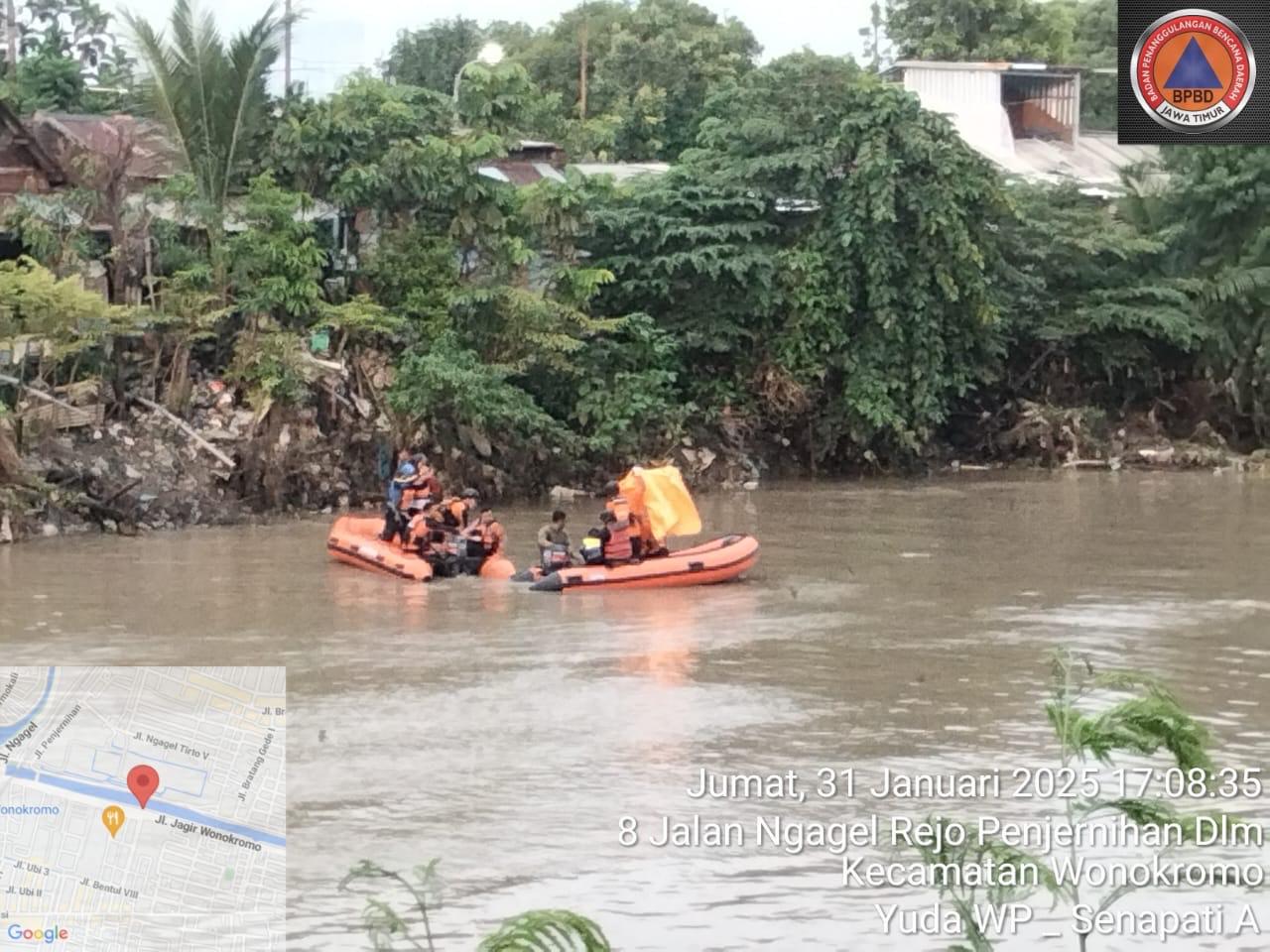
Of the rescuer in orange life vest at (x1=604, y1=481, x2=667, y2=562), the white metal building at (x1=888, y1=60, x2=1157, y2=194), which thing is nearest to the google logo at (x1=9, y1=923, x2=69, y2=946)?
the rescuer in orange life vest at (x1=604, y1=481, x2=667, y2=562)

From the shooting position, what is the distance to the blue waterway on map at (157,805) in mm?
4746

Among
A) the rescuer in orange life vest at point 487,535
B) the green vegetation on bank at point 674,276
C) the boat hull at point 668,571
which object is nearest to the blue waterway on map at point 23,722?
the boat hull at point 668,571

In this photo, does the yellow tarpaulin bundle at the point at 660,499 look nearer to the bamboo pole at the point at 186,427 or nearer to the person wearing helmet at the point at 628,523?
the person wearing helmet at the point at 628,523

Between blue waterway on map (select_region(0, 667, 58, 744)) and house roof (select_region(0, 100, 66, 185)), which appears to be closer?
blue waterway on map (select_region(0, 667, 58, 744))

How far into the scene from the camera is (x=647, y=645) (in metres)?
12.9

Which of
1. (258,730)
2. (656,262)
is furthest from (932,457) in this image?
(258,730)

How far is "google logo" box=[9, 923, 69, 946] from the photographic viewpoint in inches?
178

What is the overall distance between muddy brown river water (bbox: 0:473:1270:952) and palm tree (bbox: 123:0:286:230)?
Answer: 468 cm

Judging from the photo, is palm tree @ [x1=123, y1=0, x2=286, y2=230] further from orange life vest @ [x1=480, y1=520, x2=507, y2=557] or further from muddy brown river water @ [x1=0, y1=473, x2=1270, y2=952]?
orange life vest @ [x1=480, y1=520, x2=507, y2=557]

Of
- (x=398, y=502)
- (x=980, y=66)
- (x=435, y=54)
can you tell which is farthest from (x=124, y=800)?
(x=435, y=54)

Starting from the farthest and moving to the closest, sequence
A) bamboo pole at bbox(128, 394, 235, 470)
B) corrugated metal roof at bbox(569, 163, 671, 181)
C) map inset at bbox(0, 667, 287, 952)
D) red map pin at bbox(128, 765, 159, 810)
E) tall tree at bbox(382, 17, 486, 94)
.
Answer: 1. tall tree at bbox(382, 17, 486, 94)
2. corrugated metal roof at bbox(569, 163, 671, 181)
3. bamboo pole at bbox(128, 394, 235, 470)
4. red map pin at bbox(128, 765, 159, 810)
5. map inset at bbox(0, 667, 287, 952)

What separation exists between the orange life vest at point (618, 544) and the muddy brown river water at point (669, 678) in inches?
15.8

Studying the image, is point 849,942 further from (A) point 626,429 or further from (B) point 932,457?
(B) point 932,457

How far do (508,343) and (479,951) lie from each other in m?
18.2
